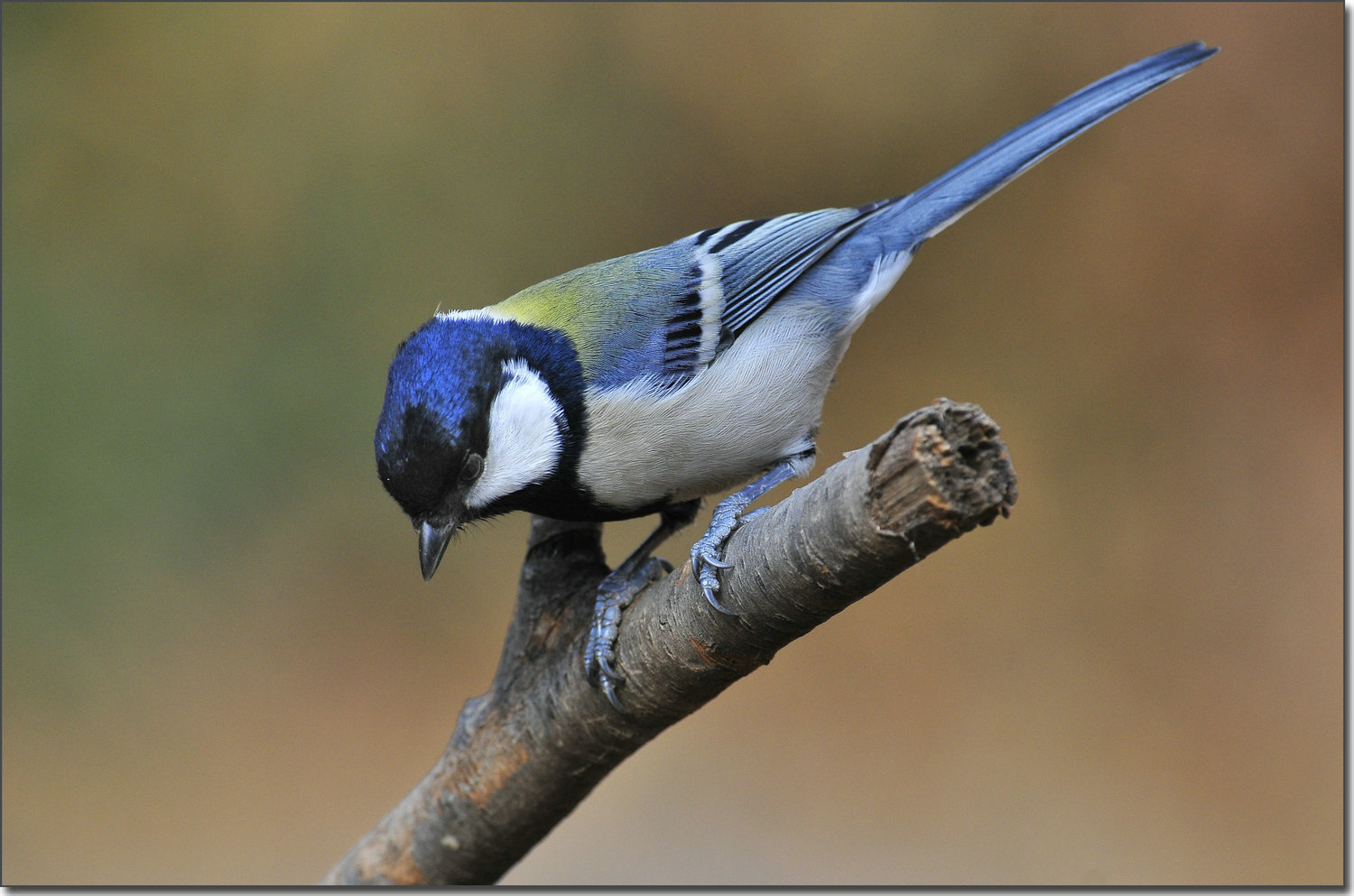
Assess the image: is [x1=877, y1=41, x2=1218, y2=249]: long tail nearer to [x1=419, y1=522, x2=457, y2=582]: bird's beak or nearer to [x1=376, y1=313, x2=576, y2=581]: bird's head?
[x1=376, y1=313, x2=576, y2=581]: bird's head

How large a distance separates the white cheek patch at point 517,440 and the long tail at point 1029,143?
910mm

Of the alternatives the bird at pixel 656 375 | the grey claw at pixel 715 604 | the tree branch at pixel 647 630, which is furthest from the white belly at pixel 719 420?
the grey claw at pixel 715 604

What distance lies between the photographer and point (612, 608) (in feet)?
5.92

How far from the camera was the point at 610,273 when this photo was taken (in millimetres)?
2127

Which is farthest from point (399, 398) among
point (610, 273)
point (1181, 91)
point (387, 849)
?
point (1181, 91)

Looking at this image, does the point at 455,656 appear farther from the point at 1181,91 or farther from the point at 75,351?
the point at 1181,91

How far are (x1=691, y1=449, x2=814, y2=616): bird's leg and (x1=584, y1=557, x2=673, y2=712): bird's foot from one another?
0.12 m

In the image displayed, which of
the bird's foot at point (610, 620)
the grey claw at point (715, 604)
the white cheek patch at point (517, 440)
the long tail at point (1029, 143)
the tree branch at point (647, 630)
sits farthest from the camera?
the long tail at point (1029, 143)

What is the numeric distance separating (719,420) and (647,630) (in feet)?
1.49

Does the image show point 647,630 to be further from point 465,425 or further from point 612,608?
point 465,425

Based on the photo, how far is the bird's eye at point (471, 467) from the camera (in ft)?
5.94

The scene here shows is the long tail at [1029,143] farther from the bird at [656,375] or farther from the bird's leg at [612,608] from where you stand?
the bird's leg at [612,608]

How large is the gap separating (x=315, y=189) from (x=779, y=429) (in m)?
2.55

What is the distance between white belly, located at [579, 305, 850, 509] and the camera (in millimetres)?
1881
